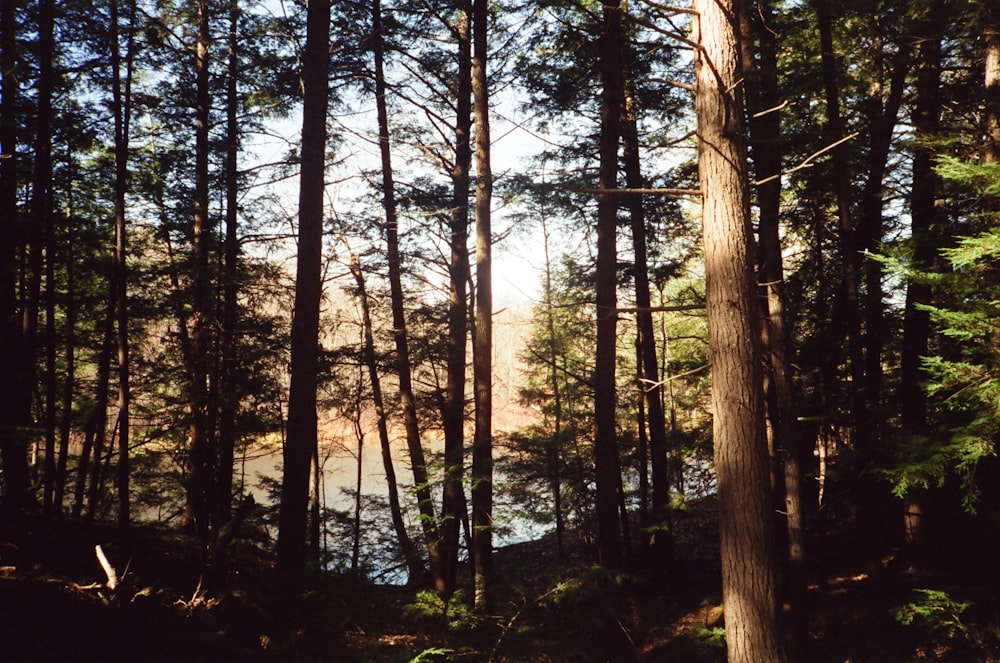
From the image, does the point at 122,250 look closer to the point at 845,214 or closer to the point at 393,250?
the point at 393,250

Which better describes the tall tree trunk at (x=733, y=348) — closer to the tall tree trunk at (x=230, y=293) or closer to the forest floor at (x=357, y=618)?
the forest floor at (x=357, y=618)

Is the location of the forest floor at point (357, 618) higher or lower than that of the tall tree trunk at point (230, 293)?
lower

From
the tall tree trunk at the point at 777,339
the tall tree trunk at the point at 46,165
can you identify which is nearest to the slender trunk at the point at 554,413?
the tall tree trunk at the point at 777,339

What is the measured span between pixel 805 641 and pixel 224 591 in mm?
7423

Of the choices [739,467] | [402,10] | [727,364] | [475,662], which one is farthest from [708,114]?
[402,10]

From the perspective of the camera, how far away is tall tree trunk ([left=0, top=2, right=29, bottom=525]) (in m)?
6.64

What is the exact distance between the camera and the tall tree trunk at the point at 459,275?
8.57m

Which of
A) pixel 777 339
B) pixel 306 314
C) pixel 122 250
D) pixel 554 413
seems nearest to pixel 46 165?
pixel 122 250

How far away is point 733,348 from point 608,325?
15.4 ft

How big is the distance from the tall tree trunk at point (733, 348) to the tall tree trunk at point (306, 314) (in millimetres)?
5016

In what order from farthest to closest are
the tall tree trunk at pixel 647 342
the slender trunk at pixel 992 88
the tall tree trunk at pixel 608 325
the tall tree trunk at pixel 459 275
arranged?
the tall tree trunk at pixel 647 342 < the tall tree trunk at pixel 459 275 < the tall tree trunk at pixel 608 325 < the slender trunk at pixel 992 88

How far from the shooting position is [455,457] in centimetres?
720

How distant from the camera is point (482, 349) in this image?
7867mm

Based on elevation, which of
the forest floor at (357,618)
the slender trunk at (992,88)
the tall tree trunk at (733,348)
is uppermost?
the slender trunk at (992,88)
